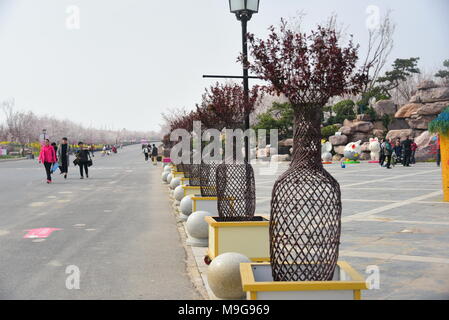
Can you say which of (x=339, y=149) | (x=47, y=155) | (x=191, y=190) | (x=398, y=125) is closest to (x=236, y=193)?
(x=191, y=190)

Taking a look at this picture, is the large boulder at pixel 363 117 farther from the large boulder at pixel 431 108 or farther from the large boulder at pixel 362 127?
the large boulder at pixel 431 108

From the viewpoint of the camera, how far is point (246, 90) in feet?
29.1

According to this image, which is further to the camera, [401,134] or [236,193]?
[401,134]

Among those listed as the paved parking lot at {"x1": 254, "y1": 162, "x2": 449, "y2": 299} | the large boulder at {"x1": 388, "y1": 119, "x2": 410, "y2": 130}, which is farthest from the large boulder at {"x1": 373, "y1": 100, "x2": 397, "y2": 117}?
the paved parking lot at {"x1": 254, "y1": 162, "x2": 449, "y2": 299}

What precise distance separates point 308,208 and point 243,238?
2.21 m

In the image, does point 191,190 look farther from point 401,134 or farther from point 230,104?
point 401,134

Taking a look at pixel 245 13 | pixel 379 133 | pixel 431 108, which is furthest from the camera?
pixel 379 133

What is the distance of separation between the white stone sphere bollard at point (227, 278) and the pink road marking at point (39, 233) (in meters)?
4.88

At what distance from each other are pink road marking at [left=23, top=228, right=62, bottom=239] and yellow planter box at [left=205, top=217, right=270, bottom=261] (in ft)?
12.8

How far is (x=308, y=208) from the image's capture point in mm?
4254

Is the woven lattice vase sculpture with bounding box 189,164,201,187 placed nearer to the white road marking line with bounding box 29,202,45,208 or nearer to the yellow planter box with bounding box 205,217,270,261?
the white road marking line with bounding box 29,202,45,208

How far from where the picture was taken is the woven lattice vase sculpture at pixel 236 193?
7.14 m

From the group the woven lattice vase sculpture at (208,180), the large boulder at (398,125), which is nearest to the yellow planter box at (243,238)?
the woven lattice vase sculpture at (208,180)
